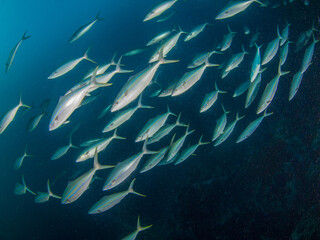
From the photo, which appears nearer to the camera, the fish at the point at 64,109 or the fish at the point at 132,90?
the fish at the point at 64,109

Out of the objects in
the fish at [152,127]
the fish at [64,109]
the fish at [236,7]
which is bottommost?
the fish at [152,127]

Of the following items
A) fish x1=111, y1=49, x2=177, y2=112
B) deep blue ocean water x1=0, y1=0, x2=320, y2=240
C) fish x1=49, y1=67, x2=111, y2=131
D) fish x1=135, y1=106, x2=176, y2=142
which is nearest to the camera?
fish x1=49, y1=67, x2=111, y2=131

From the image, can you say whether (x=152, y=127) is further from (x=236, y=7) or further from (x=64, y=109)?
(x=236, y=7)

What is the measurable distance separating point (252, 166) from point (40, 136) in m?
11.7

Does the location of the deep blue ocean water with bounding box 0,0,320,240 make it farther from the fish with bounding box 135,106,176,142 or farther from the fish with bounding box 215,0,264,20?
the fish with bounding box 135,106,176,142

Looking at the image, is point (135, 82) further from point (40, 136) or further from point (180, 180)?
point (40, 136)

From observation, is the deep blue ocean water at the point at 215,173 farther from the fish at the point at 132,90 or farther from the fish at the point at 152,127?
the fish at the point at 132,90

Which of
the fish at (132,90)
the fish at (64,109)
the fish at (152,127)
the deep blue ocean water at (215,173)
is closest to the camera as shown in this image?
the fish at (64,109)

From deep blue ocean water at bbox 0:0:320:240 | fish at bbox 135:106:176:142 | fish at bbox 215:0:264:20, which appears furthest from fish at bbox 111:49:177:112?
deep blue ocean water at bbox 0:0:320:240

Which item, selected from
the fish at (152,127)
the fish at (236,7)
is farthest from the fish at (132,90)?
the fish at (236,7)

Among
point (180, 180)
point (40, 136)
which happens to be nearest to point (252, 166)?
point (180, 180)

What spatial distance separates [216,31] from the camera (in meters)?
8.45

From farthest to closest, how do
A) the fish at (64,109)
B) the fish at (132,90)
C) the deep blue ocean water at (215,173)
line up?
1. the deep blue ocean water at (215,173)
2. the fish at (132,90)
3. the fish at (64,109)

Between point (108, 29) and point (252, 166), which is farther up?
point (108, 29)
